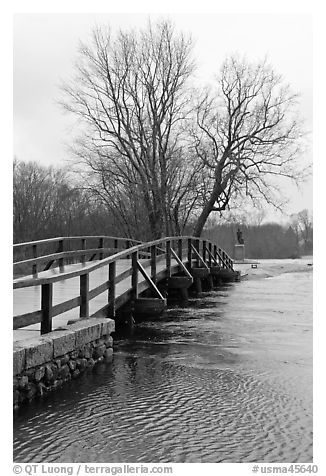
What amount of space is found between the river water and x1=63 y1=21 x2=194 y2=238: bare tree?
15643mm

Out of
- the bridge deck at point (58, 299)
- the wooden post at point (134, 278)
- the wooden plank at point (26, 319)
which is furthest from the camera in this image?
the wooden post at point (134, 278)

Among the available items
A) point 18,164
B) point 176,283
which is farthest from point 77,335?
point 176,283

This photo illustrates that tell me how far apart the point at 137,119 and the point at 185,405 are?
69.1 ft

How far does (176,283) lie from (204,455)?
9211 mm

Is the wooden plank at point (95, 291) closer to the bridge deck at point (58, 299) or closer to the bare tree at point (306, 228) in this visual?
the bridge deck at point (58, 299)

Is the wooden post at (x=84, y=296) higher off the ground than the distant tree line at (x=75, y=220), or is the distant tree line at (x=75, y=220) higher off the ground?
the distant tree line at (x=75, y=220)

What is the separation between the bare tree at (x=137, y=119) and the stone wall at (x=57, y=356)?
57.0ft

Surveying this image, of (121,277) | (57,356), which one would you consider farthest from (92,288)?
(57,356)

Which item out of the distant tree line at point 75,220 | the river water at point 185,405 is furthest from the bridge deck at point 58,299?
the distant tree line at point 75,220

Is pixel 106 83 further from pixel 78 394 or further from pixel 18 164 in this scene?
pixel 78 394

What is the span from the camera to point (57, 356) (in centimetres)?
606

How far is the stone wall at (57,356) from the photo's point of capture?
5430mm
